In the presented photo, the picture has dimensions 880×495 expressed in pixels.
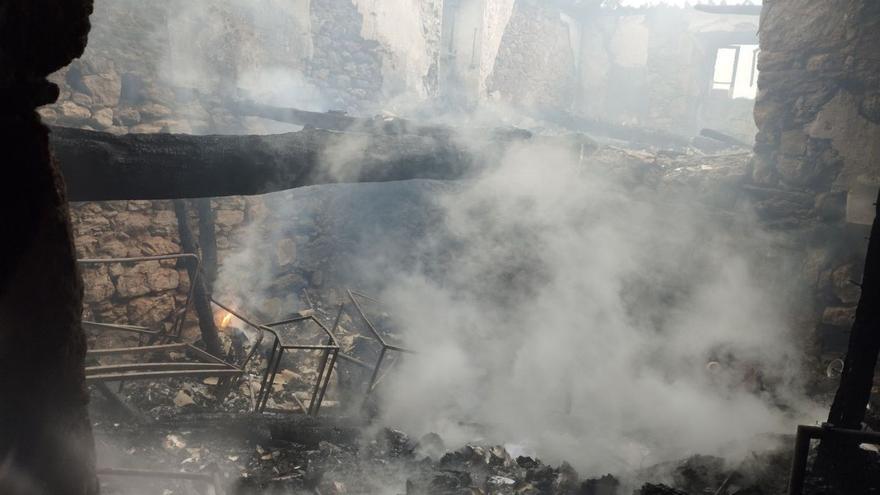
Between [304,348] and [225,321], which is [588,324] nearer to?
[304,348]

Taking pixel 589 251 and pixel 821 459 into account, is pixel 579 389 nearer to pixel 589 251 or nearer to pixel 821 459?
pixel 589 251

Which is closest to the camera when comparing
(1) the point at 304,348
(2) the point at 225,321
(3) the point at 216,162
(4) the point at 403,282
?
(3) the point at 216,162

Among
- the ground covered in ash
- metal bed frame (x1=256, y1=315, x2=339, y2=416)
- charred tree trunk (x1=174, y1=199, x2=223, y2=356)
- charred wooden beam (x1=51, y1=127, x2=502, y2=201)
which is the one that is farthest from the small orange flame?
charred wooden beam (x1=51, y1=127, x2=502, y2=201)

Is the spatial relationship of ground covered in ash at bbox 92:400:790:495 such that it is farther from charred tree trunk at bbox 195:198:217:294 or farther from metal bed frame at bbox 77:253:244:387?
charred tree trunk at bbox 195:198:217:294

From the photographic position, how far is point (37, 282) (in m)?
1.37

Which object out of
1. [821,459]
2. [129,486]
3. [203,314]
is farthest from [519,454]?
[203,314]

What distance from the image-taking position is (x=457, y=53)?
50.2 ft

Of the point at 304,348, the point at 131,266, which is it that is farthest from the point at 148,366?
the point at 131,266

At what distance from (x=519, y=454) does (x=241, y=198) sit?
5.09m

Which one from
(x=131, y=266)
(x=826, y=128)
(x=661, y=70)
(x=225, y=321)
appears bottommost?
(x=225, y=321)

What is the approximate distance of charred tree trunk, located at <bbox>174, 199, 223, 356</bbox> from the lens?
6316 mm

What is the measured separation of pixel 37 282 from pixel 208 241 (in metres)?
6.07

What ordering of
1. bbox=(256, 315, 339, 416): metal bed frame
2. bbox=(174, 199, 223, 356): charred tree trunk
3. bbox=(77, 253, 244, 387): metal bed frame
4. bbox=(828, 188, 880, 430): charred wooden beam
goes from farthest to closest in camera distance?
bbox=(174, 199, 223, 356): charred tree trunk
bbox=(256, 315, 339, 416): metal bed frame
bbox=(77, 253, 244, 387): metal bed frame
bbox=(828, 188, 880, 430): charred wooden beam

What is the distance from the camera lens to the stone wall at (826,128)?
634 cm
